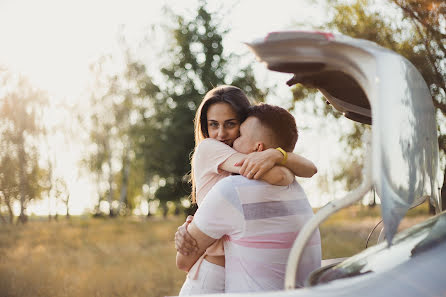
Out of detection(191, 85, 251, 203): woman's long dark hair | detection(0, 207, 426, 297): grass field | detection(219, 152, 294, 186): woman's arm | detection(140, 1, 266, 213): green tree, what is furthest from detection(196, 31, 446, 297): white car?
detection(140, 1, 266, 213): green tree

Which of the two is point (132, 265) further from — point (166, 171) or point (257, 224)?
point (166, 171)

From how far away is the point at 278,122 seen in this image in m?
2.23

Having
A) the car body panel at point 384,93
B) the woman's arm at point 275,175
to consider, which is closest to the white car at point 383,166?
the car body panel at point 384,93

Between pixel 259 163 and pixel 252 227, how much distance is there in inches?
10.3

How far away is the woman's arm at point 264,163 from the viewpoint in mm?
1977

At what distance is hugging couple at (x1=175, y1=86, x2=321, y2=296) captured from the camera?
1955 millimetres

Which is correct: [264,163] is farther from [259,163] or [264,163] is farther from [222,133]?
[222,133]

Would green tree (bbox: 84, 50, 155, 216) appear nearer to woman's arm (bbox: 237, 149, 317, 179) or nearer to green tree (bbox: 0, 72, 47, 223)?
green tree (bbox: 0, 72, 47, 223)

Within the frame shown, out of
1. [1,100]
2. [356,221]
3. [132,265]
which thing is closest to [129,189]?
[1,100]

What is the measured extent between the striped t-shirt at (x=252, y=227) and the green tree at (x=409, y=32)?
2390 millimetres

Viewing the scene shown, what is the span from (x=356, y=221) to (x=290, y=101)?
526cm

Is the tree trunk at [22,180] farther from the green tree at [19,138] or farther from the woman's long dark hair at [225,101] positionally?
the woman's long dark hair at [225,101]

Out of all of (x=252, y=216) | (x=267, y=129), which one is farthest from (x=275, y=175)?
(x=267, y=129)

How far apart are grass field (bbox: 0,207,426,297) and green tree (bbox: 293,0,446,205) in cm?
328
